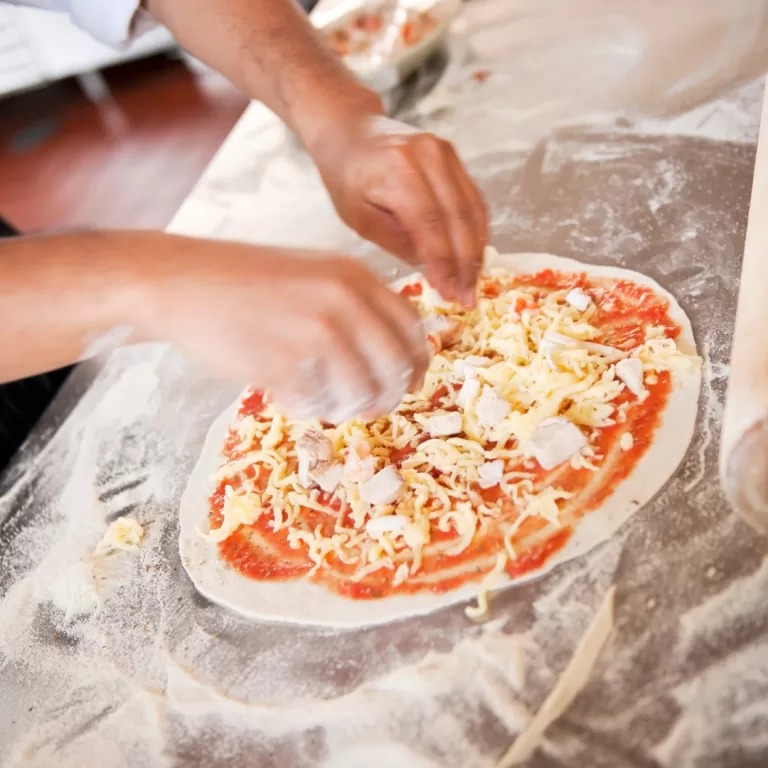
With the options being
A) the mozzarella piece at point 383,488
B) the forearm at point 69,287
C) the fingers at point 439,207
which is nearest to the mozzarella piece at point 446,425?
the mozzarella piece at point 383,488

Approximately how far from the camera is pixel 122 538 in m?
1.27

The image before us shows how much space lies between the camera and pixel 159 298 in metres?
0.85

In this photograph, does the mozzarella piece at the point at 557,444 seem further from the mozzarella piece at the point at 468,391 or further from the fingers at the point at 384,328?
the fingers at the point at 384,328

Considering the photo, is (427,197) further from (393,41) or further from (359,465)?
(393,41)

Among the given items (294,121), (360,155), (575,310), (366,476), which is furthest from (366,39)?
(366,476)

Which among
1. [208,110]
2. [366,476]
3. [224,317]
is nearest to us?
[224,317]

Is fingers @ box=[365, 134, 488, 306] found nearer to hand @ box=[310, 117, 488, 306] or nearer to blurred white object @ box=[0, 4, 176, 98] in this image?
hand @ box=[310, 117, 488, 306]

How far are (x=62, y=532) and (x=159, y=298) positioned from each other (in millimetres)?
704

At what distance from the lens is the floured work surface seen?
2.78ft

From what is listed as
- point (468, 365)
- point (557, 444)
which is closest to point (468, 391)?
point (468, 365)

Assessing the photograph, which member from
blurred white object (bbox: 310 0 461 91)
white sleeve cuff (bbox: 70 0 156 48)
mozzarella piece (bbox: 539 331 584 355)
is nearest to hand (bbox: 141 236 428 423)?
mozzarella piece (bbox: 539 331 584 355)

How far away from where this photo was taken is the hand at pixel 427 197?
43.9 inches

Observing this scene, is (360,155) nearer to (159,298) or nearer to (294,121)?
(294,121)

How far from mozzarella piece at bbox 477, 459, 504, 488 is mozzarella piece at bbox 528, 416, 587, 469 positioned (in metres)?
0.05
